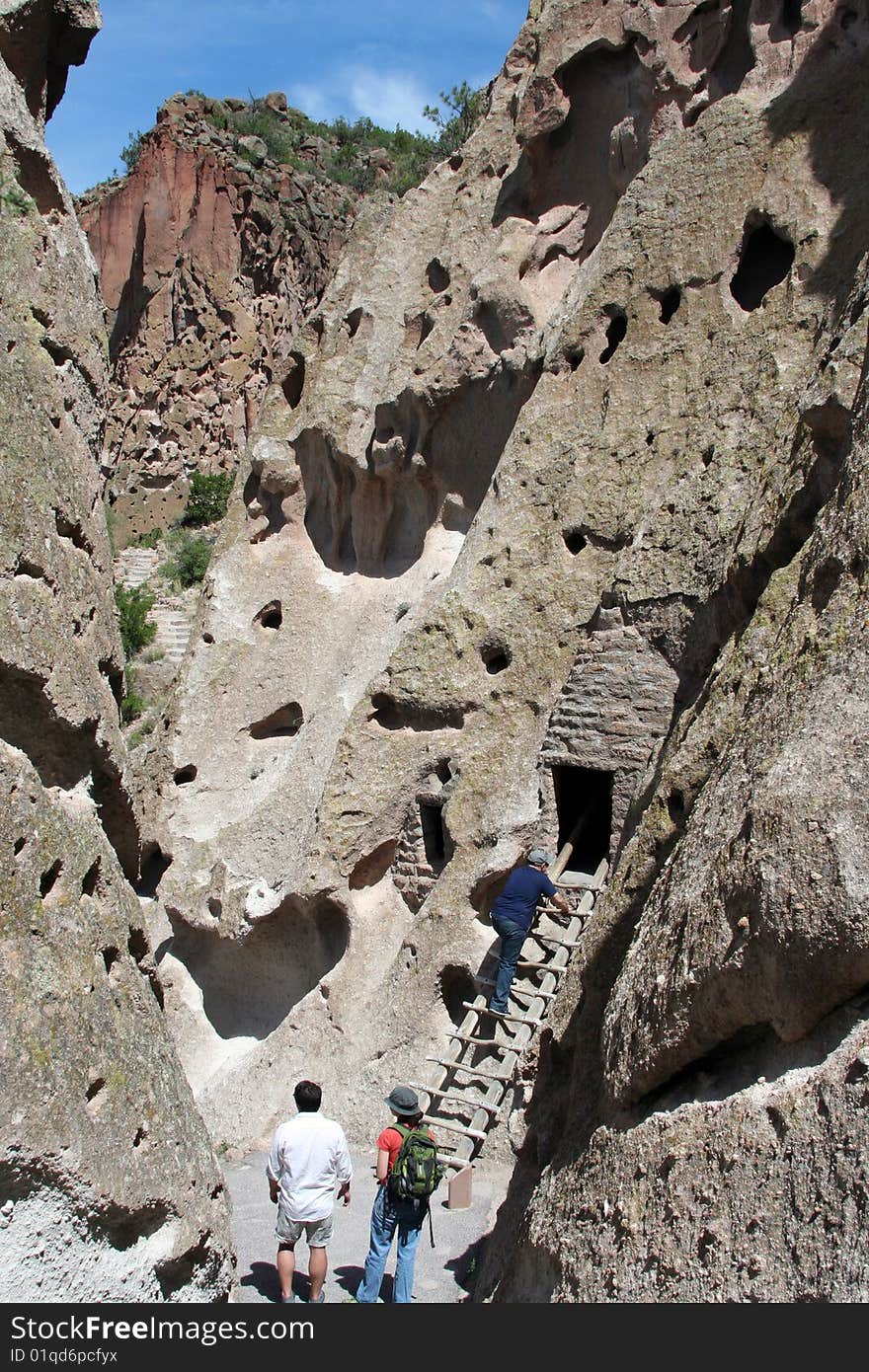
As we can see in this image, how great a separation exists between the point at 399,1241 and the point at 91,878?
83.3 inches

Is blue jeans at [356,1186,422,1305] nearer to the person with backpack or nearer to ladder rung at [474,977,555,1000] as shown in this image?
the person with backpack

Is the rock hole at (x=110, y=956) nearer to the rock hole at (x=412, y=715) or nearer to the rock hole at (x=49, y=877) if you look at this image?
the rock hole at (x=49, y=877)

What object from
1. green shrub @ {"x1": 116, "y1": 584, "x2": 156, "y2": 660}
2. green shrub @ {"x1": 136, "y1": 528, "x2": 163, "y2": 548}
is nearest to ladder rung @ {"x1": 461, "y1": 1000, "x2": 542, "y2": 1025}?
green shrub @ {"x1": 116, "y1": 584, "x2": 156, "y2": 660}

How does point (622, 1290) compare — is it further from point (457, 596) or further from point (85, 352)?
point (457, 596)

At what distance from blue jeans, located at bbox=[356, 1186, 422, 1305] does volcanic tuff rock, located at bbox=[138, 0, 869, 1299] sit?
36 centimetres

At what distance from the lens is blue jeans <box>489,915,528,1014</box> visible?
24.9 feet

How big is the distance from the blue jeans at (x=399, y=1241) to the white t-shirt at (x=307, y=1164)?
251 mm

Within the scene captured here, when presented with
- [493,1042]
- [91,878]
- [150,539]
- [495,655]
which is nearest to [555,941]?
[493,1042]

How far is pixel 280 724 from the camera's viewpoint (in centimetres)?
1230

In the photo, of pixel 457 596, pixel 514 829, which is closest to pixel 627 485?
pixel 457 596

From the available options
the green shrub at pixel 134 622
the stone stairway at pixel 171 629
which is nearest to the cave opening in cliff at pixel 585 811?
the stone stairway at pixel 171 629

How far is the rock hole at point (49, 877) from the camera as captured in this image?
3.81m

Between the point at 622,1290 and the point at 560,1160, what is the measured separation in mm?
836

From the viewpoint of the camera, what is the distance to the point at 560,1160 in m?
4.32
